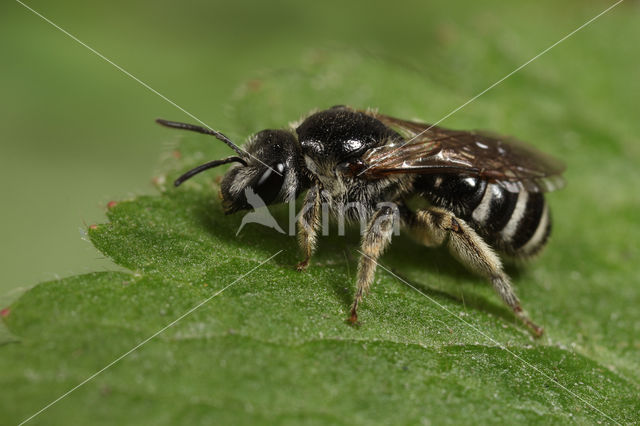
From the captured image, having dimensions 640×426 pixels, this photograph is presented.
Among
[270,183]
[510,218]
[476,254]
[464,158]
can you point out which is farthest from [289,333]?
[510,218]

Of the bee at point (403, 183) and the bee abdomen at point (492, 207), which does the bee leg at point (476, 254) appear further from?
the bee abdomen at point (492, 207)

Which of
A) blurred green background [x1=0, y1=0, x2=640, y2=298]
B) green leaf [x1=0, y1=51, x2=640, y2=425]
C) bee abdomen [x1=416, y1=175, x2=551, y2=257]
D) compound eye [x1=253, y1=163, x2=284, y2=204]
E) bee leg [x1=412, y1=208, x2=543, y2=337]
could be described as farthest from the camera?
blurred green background [x1=0, y1=0, x2=640, y2=298]

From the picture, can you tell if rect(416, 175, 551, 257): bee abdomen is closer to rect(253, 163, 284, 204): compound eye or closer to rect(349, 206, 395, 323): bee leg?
rect(349, 206, 395, 323): bee leg

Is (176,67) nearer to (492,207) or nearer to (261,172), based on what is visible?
(261,172)

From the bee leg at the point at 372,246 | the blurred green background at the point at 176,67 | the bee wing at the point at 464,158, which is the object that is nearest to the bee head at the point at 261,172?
the bee wing at the point at 464,158

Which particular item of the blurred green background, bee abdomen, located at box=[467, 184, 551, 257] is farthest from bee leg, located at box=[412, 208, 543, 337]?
the blurred green background
